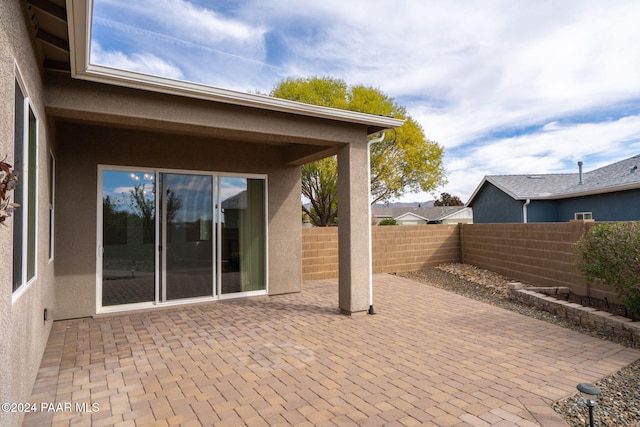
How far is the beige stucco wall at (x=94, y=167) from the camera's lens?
5695mm

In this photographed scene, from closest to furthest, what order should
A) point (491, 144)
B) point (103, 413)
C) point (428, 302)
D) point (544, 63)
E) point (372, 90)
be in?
point (103, 413), point (428, 302), point (544, 63), point (372, 90), point (491, 144)

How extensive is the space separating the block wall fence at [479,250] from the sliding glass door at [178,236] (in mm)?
2287

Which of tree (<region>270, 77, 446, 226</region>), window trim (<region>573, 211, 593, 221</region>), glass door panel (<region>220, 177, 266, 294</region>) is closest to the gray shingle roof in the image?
window trim (<region>573, 211, 593, 221</region>)

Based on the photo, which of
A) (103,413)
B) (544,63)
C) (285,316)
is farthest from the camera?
(544,63)

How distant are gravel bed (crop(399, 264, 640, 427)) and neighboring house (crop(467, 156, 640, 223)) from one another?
7.39 m

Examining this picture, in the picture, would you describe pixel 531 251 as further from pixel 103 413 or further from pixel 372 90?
pixel 372 90

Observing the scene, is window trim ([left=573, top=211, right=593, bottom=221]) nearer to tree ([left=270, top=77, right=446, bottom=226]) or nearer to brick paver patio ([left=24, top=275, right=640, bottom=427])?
tree ([left=270, top=77, right=446, bottom=226])

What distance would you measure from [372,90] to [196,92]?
17048 mm

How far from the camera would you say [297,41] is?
567 inches

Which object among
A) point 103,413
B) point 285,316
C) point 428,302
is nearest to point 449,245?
point 428,302

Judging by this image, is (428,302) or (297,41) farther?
(297,41)

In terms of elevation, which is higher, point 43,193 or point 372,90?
point 372,90

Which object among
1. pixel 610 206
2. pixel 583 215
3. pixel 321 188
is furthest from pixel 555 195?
pixel 321 188

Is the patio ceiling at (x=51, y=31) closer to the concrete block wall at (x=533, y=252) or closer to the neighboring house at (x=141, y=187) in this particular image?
the neighboring house at (x=141, y=187)
